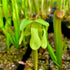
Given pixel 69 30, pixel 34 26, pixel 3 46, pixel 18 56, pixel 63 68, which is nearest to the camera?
pixel 34 26

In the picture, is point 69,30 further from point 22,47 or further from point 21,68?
point 21,68

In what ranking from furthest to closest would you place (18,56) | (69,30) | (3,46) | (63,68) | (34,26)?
1. (69,30)
2. (3,46)
3. (18,56)
4. (63,68)
5. (34,26)

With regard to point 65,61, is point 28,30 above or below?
above

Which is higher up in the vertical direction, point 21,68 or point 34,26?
point 34,26

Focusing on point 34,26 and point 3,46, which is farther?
point 3,46

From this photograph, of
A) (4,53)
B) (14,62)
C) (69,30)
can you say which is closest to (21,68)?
(14,62)

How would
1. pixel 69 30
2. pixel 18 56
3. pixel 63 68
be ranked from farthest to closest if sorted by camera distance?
pixel 69 30, pixel 18 56, pixel 63 68

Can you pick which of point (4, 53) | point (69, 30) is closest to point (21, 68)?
point (4, 53)

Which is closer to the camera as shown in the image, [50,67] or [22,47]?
[50,67]

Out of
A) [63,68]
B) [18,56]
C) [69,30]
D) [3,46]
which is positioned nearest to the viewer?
[63,68]

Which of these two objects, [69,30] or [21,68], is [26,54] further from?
[69,30]
